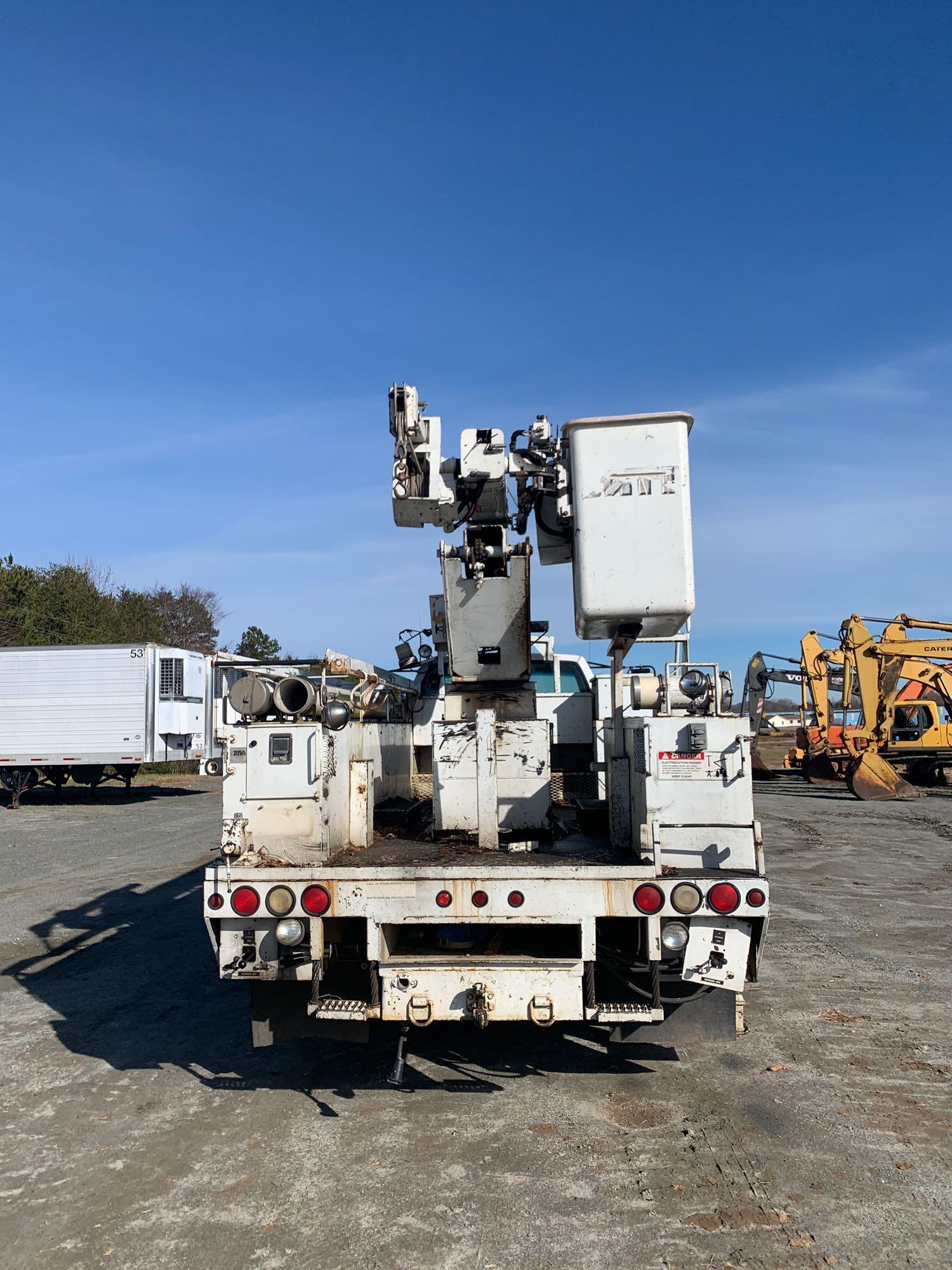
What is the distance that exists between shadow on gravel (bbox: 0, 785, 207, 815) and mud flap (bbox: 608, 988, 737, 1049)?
1933 centimetres

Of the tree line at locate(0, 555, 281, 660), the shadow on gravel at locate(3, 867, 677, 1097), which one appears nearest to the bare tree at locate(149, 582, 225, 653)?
the tree line at locate(0, 555, 281, 660)

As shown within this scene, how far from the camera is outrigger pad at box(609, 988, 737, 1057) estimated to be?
424 centimetres

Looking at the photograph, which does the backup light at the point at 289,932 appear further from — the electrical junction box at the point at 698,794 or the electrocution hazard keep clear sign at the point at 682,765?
the electrocution hazard keep clear sign at the point at 682,765

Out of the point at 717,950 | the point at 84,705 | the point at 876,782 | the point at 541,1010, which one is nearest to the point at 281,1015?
the point at 541,1010

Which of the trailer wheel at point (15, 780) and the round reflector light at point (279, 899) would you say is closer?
the round reflector light at point (279, 899)

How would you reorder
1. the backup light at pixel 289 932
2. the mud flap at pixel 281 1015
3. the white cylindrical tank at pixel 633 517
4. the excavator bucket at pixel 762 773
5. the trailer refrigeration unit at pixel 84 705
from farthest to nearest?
the excavator bucket at pixel 762 773
the trailer refrigeration unit at pixel 84 705
the white cylindrical tank at pixel 633 517
the mud flap at pixel 281 1015
the backup light at pixel 289 932

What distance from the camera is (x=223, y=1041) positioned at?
531cm

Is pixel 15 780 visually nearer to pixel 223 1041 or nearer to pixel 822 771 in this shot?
pixel 223 1041

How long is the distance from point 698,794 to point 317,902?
1829 millimetres

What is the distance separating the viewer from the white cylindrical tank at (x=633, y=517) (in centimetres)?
459

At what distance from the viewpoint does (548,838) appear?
5.20m

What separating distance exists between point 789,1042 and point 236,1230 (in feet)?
10.6

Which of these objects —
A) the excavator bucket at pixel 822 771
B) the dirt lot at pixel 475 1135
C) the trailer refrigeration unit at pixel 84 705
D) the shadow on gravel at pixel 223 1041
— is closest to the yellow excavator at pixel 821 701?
the excavator bucket at pixel 822 771

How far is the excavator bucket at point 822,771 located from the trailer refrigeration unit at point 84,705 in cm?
1748
